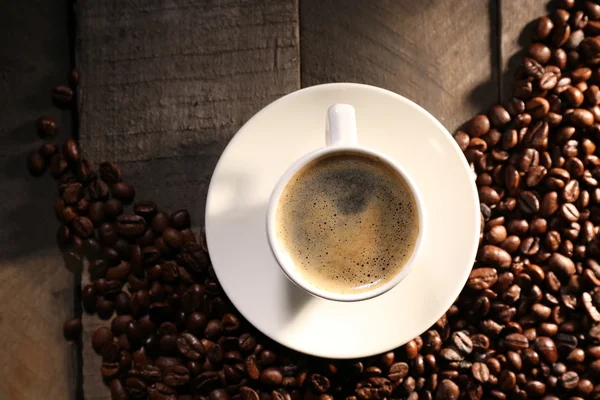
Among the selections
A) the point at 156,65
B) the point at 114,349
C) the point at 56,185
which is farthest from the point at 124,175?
the point at 114,349

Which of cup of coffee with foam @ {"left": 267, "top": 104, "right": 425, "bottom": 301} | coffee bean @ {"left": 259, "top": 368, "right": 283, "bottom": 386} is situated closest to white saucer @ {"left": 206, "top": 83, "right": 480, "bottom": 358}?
cup of coffee with foam @ {"left": 267, "top": 104, "right": 425, "bottom": 301}

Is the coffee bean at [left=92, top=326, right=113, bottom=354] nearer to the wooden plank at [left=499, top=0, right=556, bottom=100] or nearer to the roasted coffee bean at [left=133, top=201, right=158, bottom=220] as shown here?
the roasted coffee bean at [left=133, top=201, right=158, bottom=220]

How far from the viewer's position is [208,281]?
1.55m

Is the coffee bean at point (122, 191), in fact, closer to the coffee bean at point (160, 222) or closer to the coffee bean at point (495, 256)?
the coffee bean at point (160, 222)

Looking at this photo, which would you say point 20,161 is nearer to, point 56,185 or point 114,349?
point 56,185

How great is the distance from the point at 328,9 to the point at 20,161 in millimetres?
824

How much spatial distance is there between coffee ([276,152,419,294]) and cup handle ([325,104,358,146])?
0.07 meters

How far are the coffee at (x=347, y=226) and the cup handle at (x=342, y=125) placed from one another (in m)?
0.07

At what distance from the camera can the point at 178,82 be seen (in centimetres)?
161

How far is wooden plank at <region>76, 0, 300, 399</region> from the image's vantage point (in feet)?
5.25

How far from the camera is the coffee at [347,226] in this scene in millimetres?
1188

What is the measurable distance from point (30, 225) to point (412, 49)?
39.5 inches

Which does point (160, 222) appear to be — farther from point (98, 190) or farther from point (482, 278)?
point (482, 278)

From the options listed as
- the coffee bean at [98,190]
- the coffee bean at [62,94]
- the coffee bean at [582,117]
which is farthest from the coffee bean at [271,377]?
the coffee bean at [582,117]
